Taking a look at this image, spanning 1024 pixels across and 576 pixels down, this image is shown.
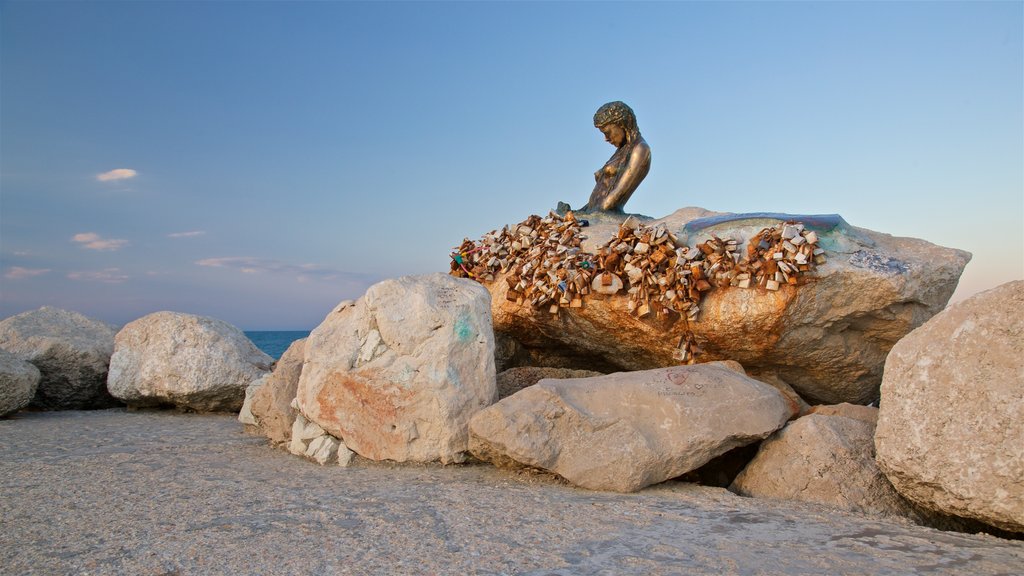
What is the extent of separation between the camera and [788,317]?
595 centimetres

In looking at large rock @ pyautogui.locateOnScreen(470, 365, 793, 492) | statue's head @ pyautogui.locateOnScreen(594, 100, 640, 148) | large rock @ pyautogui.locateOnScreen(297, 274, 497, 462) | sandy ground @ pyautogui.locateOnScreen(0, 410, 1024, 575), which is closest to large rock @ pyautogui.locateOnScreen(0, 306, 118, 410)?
sandy ground @ pyautogui.locateOnScreen(0, 410, 1024, 575)

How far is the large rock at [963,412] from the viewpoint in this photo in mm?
3775

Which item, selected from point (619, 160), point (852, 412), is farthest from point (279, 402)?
point (852, 412)

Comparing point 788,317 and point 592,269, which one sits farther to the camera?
point 592,269

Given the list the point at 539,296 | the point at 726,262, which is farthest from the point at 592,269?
the point at 726,262

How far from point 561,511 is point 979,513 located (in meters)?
2.22

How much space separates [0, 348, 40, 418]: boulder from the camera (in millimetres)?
7191

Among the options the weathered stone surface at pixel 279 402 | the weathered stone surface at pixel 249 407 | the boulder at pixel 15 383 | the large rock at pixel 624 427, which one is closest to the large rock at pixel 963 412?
the large rock at pixel 624 427

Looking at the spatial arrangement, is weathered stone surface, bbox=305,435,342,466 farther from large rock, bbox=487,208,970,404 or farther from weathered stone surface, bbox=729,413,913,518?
weathered stone surface, bbox=729,413,913,518

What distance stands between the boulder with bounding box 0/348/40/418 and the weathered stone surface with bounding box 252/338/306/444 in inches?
110

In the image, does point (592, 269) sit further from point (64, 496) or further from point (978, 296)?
point (64, 496)

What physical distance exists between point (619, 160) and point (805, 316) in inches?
110

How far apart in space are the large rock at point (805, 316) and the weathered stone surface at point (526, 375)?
0.29m

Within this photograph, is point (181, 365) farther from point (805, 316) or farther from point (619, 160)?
point (805, 316)
